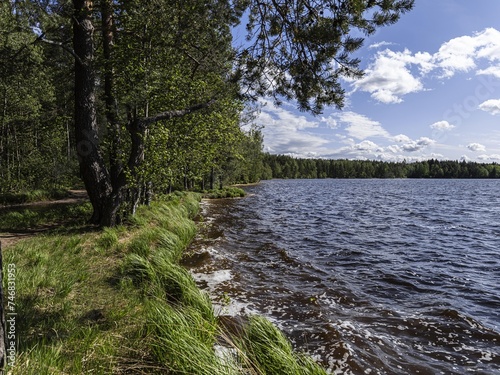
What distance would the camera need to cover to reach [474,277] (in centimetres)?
1024

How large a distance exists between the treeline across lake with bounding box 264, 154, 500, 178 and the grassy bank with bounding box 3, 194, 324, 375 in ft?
479

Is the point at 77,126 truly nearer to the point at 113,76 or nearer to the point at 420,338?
the point at 113,76

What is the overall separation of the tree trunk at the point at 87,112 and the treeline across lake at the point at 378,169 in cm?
14254

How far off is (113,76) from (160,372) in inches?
407

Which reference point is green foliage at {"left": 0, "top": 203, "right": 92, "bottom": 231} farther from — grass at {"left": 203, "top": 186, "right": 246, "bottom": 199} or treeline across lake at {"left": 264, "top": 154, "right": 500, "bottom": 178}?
treeline across lake at {"left": 264, "top": 154, "right": 500, "bottom": 178}

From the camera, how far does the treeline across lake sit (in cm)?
16312

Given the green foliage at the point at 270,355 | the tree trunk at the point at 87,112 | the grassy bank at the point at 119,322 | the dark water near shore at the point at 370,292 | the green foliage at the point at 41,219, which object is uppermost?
the tree trunk at the point at 87,112

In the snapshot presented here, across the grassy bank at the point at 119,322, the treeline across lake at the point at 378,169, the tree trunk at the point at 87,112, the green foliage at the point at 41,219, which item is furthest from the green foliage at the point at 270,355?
the treeline across lake at the point at 378,169

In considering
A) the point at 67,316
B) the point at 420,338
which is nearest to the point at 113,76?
the point at 67,316

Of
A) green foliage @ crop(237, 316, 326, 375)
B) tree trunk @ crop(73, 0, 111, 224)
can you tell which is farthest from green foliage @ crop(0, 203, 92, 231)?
green foliage @ crop(237, 316, 326, 375)

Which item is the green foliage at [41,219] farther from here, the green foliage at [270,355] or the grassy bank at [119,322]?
the green foliage at [270,355]

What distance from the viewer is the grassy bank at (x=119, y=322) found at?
3604 millimetres

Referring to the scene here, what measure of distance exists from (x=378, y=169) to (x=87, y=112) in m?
192

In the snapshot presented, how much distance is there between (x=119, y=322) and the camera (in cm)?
484
